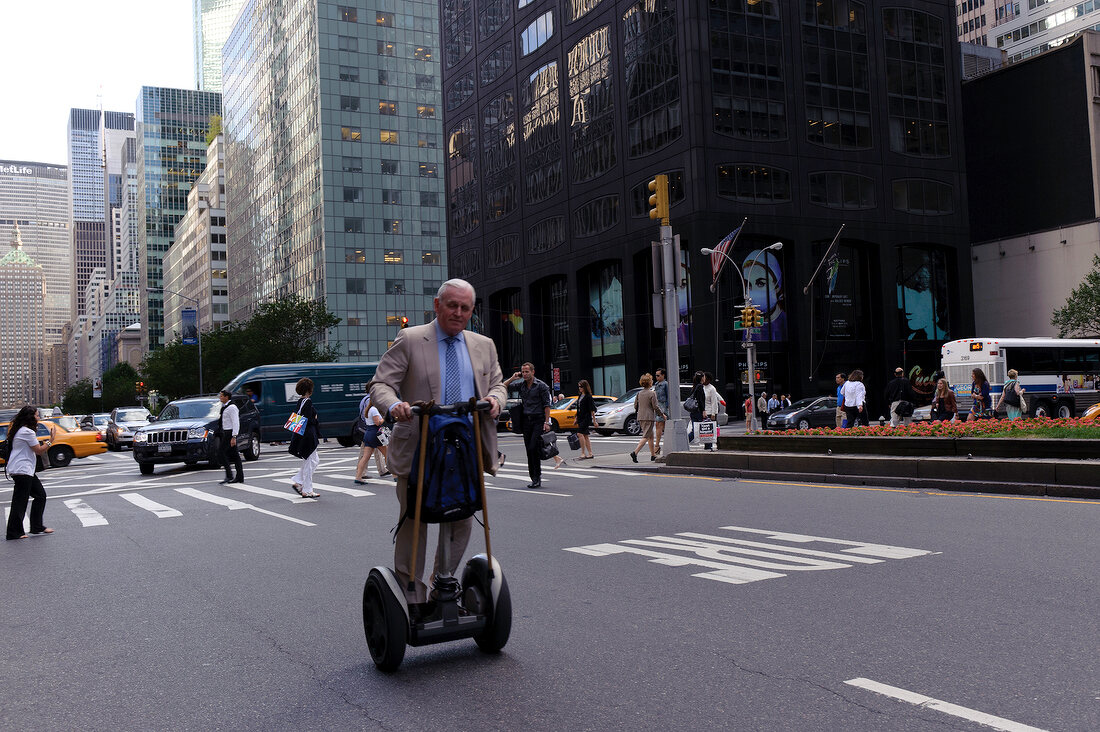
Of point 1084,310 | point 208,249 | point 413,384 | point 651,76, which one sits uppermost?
point 208,249

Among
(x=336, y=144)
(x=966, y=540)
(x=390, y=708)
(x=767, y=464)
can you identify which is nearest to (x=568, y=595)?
(x=390, y=708)

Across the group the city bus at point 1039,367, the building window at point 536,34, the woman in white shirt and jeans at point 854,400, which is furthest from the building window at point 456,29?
the woman in white shirt and jeans at point 854,400

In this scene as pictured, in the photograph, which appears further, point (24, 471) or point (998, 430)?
point (998, 430)

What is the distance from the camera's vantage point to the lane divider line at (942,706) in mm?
3652

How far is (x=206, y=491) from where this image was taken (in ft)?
53.8

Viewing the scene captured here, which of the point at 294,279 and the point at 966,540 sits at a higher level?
the point at 294,279

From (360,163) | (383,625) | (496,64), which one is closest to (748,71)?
(496,64)

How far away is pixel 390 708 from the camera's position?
4215 millimetres

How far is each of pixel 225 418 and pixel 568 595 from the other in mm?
12506

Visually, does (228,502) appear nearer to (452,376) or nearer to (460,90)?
(452,376)

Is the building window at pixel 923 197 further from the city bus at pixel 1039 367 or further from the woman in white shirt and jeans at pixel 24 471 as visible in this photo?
the woman in white shirt and jeans at pixel 24 471

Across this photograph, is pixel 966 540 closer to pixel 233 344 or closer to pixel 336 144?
pixel 233 344

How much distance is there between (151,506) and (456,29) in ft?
224

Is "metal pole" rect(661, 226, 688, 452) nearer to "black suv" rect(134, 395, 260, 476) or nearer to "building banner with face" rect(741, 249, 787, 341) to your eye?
"black suv" rect(134, 395, 260, 476)
